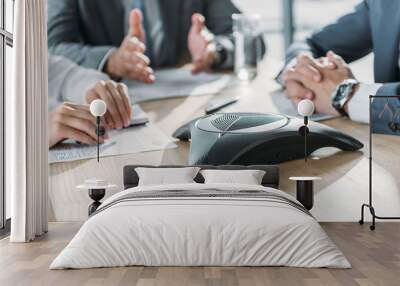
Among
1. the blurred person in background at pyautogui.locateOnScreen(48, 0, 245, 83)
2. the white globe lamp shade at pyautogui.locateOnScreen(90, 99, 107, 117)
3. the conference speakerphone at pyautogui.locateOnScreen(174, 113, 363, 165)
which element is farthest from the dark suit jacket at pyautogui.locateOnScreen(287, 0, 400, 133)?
the white globe lamp shade at pyautogui.locateOnScreen(90, 99, 107, 117)

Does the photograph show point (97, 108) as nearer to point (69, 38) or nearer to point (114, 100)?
point (114, 100)

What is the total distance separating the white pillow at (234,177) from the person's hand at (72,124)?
1189 millimetres

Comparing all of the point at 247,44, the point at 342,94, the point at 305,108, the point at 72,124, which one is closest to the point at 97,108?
the point at 72,124

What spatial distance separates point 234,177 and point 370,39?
1920 millimetres

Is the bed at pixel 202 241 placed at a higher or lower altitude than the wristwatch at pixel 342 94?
lower

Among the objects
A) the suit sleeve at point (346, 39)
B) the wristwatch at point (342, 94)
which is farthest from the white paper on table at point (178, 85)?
the wristwatch at point (342, 94)

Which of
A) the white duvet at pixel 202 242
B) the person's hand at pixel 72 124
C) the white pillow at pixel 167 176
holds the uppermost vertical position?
the person's hand at pixel 72 124

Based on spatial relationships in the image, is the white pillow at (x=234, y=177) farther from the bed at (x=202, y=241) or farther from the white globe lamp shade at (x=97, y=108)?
the bed at (x=202, y=241)

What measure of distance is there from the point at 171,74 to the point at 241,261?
9.00 feet

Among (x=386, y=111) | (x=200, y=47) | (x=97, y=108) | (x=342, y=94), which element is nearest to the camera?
(x=386, y=111)

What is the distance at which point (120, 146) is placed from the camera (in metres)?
6.21

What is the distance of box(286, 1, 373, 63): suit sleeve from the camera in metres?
6.30

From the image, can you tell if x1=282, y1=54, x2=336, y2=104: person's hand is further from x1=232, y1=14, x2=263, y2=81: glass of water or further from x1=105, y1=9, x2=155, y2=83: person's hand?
x1=105, y1=9, x2=155, y2=83: person's hand

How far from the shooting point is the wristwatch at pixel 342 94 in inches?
240
